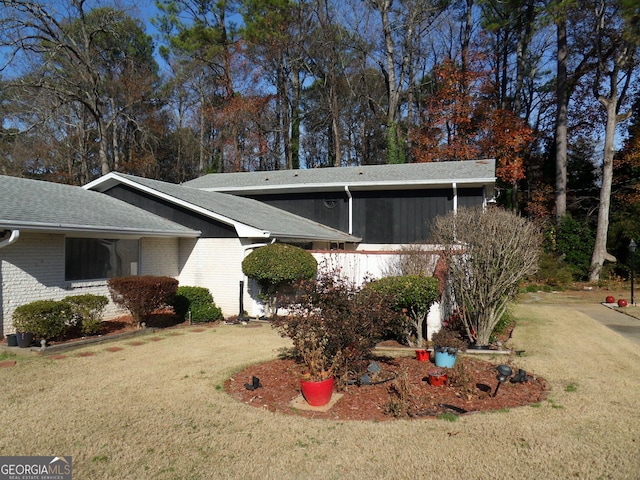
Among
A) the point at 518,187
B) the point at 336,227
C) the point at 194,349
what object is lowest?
the point at 194,349

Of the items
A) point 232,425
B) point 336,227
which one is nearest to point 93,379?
point 232,425

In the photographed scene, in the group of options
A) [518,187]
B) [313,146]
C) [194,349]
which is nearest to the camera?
[194,349]

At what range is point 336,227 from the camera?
17625 millimetres

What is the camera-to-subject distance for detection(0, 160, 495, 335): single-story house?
958 cm

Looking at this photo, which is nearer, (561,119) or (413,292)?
(413,292)

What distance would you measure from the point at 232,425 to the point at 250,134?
2779 cm

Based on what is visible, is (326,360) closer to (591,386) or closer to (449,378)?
(449,378)

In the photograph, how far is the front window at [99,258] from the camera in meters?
10.4

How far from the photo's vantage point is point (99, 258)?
36.4 feet

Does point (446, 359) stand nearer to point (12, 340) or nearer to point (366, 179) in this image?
point (12, 340)

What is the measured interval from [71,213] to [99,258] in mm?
1257

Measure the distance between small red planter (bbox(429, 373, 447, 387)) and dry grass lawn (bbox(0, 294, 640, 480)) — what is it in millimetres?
1041

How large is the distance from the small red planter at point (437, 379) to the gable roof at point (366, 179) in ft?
34.8

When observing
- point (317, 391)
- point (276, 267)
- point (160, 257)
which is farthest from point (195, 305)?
point (317, 391)
